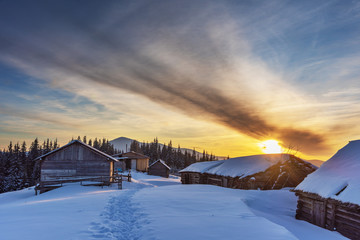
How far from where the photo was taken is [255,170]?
2652 cm

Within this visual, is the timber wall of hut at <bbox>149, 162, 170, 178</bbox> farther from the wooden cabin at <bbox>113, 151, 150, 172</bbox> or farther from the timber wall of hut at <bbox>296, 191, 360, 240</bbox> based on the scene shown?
the timber wall of hut at <bbox>296, 191, 360, 240</bbox>

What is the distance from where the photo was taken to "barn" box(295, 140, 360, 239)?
1086cm

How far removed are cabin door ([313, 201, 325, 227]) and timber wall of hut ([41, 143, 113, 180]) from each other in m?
24.5

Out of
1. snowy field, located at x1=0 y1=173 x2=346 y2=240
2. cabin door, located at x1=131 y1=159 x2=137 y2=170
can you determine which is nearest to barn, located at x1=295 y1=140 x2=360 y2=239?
snowy field, located at x1=0 y1=173 x2=346 y2=240

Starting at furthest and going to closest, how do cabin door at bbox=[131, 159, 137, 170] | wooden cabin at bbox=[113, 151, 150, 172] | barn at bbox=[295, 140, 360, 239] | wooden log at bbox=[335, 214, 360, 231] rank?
cabin door at bbox=[131, 159, 137, 170] < wooden cabin at bbox=[113, 151, 150, 172] < barn at bbox=[295, 140, 360, 239] < wooden log at bbox=[335, 214, 360, 231]

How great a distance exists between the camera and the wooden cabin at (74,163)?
28.4 metres

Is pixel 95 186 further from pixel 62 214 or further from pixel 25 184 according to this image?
pixel 25 184

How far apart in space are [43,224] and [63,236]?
1.94 m

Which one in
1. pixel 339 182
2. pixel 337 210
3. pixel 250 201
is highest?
pixel 339 182

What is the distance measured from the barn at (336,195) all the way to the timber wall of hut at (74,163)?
23.9m

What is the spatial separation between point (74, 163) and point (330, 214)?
2784cm

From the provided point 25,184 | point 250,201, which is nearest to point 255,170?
point 250,201

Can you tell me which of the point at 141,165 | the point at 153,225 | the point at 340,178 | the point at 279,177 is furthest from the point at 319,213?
the point at 141,165

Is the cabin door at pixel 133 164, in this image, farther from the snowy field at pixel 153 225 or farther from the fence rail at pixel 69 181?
the snowy field at pixel 153 225
